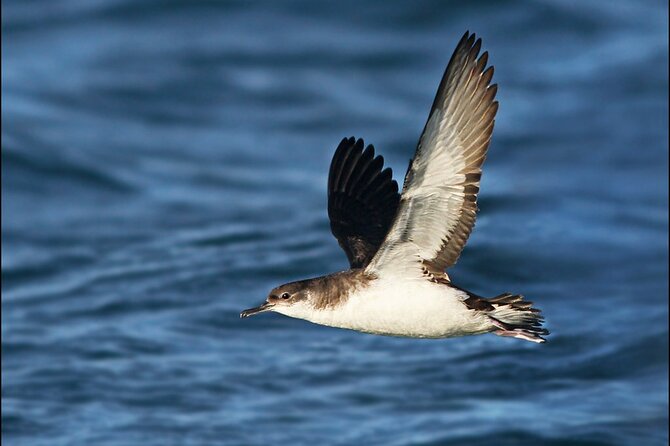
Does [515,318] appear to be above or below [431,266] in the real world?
below

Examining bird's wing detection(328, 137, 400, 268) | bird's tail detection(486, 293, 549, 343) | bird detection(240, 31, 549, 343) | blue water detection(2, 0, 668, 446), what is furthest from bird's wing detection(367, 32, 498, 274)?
blue water detection(2, 0, 668, 446)

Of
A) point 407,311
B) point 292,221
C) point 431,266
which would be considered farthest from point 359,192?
point 292,221

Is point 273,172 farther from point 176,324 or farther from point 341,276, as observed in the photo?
point 341,276

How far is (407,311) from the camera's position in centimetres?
1000

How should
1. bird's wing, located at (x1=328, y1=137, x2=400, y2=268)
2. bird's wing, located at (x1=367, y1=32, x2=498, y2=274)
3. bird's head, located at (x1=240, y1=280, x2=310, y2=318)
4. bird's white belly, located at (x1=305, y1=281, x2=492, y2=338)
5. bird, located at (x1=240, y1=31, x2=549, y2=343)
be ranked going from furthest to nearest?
bird's wing, located at (x1=328, y1=137, x2=400, y2=268) → bird's head, located at (x1=240, y1=280, x2=310, y2=318) → bird's white belly, located at (x1=305, y1=281, x2=492, y2=338) → bird, located at (x1=240, y1=31, x2=549, y2=343) → bird's wing, located at (x1=367, y1=32, x2=498, y2=274)

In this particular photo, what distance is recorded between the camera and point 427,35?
30375 mm

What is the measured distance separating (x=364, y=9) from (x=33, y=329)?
12.1 meters

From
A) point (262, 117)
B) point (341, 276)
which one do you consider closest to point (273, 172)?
point (262, 117)

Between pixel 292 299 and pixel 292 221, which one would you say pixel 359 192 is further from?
pixel 292 221

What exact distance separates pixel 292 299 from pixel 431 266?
0.99m

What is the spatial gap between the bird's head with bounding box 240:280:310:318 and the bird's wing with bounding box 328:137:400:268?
3.54 ft

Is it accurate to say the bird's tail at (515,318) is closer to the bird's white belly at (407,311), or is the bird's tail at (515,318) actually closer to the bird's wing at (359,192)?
the bird's white belly at (407,311)

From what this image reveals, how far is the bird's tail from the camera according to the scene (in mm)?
10070

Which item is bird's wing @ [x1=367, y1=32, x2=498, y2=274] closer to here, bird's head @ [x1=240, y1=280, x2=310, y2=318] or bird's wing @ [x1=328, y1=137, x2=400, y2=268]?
bird's head @ [x1=240, y1=280, x2=310, y2=318]
